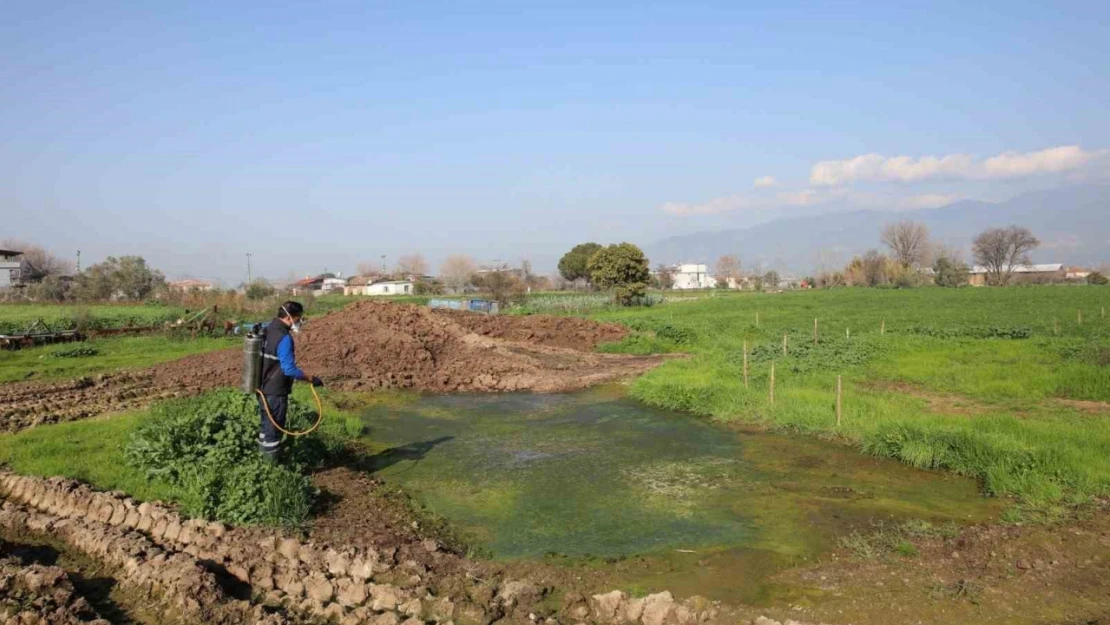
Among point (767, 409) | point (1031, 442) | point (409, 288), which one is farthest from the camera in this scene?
point (409, 288)

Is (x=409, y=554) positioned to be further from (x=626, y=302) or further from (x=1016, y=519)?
(x=626, y=302)

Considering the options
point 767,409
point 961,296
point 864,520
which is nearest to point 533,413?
point 767,409

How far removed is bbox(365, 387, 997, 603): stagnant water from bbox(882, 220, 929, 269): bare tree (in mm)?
91900

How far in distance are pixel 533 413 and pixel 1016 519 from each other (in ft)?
27.4

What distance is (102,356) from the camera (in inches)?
896

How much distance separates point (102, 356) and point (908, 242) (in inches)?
3728

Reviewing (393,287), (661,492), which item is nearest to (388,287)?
(393,287)

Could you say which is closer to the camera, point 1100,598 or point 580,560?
point 1100,598

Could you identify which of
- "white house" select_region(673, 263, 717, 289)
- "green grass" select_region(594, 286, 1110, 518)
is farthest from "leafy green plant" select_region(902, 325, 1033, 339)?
"white house" select_region(673, 263, 717, 289)

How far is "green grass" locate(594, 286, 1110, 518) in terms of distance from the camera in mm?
8641

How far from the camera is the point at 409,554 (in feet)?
20.7

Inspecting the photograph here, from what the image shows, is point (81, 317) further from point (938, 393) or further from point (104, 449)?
point (938, 393)

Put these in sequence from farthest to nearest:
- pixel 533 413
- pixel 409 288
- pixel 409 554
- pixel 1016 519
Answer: pixel 409 288 → pixel 533 413 → pixel 1016 519 → pixel 409 554

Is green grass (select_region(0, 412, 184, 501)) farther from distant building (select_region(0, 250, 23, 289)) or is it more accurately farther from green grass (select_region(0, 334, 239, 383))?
distant building (select_region(0, 250, 23, 289))
